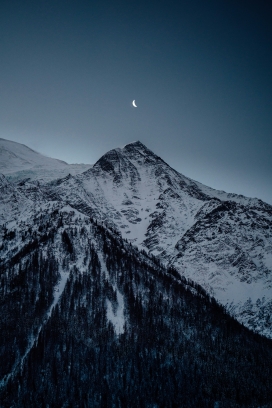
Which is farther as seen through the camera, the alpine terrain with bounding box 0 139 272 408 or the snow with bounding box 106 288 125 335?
the snow with bounding box 106 288 125 335

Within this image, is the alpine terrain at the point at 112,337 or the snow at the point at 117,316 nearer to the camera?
the alpine terrain at the point at 112,337

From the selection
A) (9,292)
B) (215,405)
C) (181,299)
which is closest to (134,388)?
(215,405)

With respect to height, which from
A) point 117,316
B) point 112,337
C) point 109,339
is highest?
point 117,316

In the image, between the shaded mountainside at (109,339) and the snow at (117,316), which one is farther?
the snow at (117,316)

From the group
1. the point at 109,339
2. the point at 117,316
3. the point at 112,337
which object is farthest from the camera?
the point at 117,316

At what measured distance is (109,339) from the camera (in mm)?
140625

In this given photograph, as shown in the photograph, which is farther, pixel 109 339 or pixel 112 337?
pixel 112 337

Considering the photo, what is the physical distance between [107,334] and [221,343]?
6379cm

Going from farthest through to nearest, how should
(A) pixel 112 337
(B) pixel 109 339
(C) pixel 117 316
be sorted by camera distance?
(C) pixel 117 316
(A) pixel 112 337
(B) pixel 109 339

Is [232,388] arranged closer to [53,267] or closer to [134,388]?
[134,388]

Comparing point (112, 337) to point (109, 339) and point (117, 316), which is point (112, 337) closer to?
point (109, 339)

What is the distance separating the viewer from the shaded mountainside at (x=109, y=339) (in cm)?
11831

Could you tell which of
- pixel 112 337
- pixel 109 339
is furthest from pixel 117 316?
pixel 109 339

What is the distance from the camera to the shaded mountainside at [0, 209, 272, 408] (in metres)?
118
